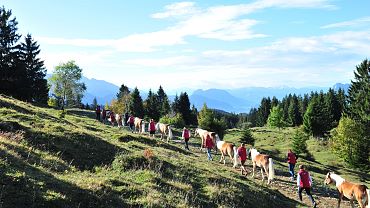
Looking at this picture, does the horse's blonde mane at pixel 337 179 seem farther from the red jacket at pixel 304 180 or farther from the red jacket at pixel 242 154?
the red jacket at pixel 242 154

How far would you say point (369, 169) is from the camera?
2324 inches

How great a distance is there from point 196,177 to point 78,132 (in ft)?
25.1

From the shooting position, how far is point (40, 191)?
12.0 meters

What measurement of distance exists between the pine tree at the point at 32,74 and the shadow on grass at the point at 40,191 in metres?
47.7

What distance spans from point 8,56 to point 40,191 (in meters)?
53.9

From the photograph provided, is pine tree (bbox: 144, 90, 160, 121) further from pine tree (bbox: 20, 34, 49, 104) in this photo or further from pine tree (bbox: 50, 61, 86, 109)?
pine tree (bbox: 20, 34, 49, 104)

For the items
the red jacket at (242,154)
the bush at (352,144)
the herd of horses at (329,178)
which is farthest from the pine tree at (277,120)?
the red jacket at (242,154)

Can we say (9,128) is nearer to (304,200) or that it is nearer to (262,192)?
(262,192)

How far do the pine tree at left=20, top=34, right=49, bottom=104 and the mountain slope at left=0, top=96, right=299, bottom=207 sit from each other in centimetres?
3700

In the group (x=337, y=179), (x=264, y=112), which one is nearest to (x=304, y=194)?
(x=337, y=179)

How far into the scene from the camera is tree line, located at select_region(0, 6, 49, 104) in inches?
2216

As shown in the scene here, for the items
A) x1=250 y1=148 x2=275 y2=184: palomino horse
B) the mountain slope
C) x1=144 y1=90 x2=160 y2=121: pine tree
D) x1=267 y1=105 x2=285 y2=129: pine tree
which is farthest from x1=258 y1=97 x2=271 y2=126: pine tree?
the mountain slope

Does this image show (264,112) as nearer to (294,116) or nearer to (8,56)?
(294,116)

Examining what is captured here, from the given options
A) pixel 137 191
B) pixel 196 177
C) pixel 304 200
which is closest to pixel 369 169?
pixel 304 200
